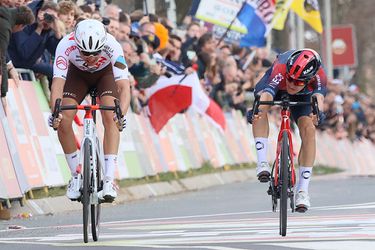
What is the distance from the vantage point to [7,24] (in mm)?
14930

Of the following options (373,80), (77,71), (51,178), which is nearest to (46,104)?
(51,178)

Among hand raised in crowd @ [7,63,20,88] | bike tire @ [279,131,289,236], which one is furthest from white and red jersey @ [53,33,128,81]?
hand raised in crowd @ [7,63,20,88]

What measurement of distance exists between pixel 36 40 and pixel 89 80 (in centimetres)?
427

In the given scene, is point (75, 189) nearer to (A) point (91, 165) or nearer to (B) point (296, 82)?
(A) point (91, 165)

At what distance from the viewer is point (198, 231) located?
1209cm

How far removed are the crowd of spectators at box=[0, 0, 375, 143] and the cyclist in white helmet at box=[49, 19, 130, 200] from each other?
368 centimetres

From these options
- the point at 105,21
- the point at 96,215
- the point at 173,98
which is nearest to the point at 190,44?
the point at 173,98

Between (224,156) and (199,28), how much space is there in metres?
2.88

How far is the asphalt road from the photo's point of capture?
10625mm

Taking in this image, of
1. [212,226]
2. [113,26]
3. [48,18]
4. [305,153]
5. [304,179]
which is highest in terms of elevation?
[48,18]

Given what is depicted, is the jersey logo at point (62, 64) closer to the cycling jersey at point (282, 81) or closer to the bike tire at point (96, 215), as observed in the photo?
the bike tire at point (96, 215)

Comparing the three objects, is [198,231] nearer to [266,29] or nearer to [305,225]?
[305,225]

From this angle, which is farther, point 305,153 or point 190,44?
point 190,44

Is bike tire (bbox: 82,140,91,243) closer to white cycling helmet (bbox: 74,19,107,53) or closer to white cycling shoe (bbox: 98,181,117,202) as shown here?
white cycling shoe (bbox: 98,181,117,202)
